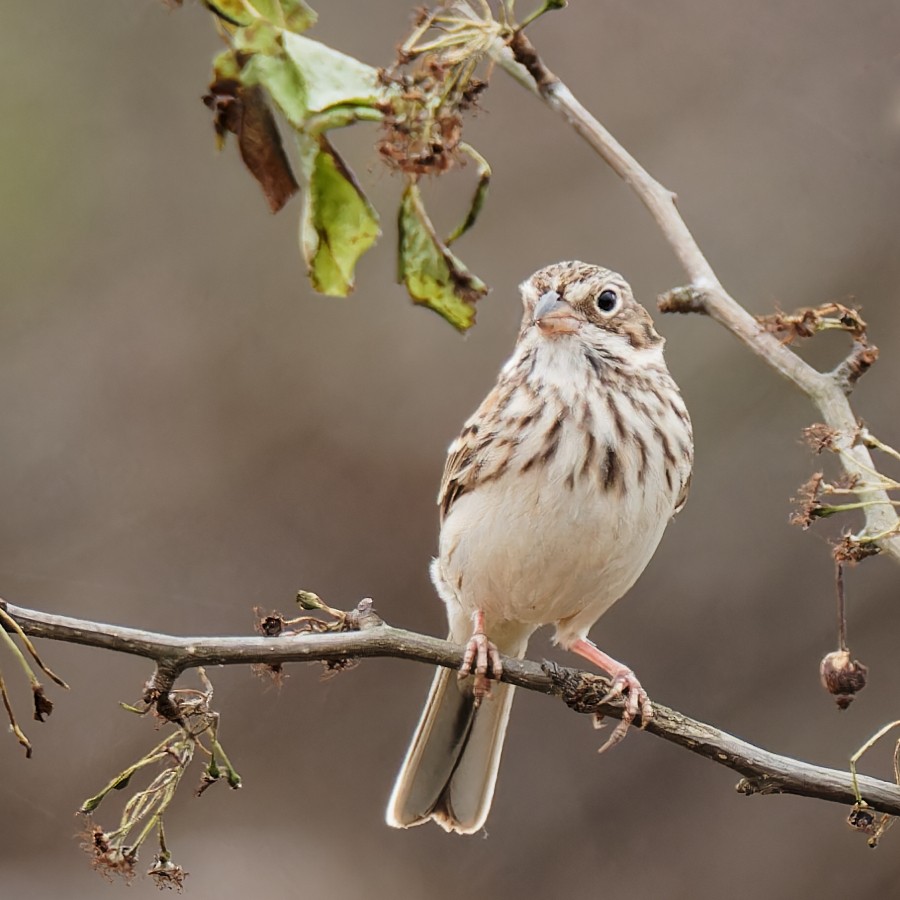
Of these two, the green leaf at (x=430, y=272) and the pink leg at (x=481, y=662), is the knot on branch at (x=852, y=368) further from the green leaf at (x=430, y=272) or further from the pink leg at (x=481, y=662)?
the pink leg at (x=481, y=662)

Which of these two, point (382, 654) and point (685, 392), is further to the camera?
point (685, 392)

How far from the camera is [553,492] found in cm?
418

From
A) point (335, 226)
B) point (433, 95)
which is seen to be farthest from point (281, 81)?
point (433, 95)

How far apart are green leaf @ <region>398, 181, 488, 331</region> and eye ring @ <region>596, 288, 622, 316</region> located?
4.58ft

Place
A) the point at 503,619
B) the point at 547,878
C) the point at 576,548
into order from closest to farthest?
the point at 576,548, the point at 503,619, the point at 547,878

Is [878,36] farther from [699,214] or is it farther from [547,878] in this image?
[547,878]

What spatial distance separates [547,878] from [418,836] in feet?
2.31

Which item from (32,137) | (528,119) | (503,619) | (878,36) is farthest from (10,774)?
(878,36)

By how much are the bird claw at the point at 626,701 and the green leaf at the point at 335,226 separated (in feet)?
3.89

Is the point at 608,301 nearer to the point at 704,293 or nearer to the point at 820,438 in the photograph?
the point at 704,293

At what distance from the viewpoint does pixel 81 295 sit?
7.79m

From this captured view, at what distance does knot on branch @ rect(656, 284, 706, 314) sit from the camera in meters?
3.37

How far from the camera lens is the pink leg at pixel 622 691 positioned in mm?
3596

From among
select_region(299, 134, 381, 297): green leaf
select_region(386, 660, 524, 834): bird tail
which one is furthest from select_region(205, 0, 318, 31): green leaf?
select_region(386, 660, 524, 834): bird tail
